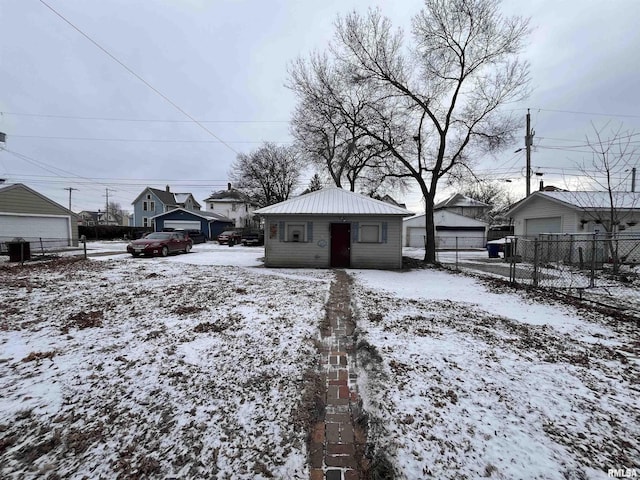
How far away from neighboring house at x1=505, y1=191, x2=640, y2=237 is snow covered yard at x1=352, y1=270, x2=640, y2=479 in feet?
36.6

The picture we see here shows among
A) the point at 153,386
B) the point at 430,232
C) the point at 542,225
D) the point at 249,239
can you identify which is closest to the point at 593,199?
the point at 542,225

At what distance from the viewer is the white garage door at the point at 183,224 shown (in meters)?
32.9

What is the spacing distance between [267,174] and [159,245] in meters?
20.6

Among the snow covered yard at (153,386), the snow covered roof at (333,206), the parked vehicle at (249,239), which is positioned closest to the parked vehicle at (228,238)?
the parked vehicle at (249,239)

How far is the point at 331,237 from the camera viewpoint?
12562 mm

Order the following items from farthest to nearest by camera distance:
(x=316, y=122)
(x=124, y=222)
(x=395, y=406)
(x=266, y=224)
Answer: (x=124, y=222)
(x=316, y=122)
(x=266, y=224)
(x=395, y=406)

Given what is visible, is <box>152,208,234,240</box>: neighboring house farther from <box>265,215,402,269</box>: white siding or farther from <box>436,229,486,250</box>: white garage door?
<box>436,229,486,250</box>: white garage door

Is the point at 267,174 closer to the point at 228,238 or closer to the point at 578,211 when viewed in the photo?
the point at 228,238

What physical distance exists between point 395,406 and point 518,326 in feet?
11.8

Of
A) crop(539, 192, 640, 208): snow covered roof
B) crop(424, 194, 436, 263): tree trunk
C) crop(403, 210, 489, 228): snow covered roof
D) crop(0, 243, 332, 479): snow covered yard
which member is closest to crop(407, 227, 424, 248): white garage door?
crop(403, 210, 489, 228): snow covered roof

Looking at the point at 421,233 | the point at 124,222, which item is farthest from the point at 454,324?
the point at 124,222

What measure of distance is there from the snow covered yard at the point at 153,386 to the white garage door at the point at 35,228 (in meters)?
14.8

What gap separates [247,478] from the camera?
1.92 metres

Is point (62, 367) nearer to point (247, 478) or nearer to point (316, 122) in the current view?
point (247, 478)
